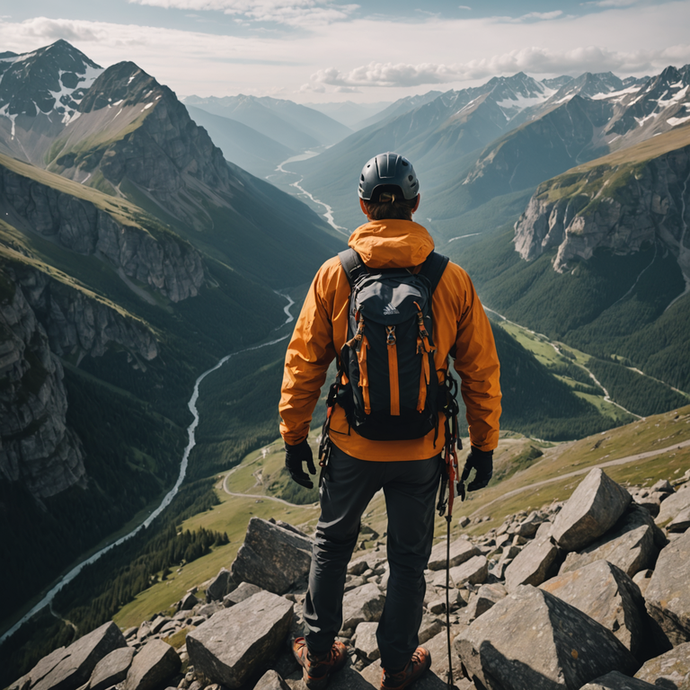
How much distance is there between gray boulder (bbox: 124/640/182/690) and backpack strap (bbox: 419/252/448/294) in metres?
12.6

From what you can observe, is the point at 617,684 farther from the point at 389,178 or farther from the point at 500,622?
the point at 389,178

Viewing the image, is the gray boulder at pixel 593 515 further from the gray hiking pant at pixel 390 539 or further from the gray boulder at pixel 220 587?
the gray boulder at pixel 220 587

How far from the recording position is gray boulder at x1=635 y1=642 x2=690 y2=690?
7141mm

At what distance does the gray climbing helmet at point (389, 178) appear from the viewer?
7.80m

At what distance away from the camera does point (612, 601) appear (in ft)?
31.0

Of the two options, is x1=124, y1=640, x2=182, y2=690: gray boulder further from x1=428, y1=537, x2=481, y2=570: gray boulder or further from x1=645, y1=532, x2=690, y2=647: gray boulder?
x1=645, y1=532, x2=690, y2=647: gray boulder

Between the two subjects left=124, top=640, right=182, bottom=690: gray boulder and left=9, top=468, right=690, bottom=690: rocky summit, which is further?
left=124, top=640, right=182, bottom=690: gray boulder

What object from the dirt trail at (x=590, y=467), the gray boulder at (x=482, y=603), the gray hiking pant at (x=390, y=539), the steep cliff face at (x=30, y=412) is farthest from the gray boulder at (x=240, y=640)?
the steep cliff face at (x=30, y=412)

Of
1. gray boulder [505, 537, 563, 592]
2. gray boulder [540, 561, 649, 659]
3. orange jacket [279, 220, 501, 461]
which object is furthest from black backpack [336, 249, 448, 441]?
gray boulder [505, 537, 563, 592]

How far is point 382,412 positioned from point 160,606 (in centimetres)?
7062

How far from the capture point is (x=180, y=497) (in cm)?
14775

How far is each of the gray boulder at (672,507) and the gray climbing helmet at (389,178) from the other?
13921 mm

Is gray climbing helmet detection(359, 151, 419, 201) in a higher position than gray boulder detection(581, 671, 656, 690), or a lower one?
higher

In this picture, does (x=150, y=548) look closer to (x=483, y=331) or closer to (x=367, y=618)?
(x=367, y=618)
